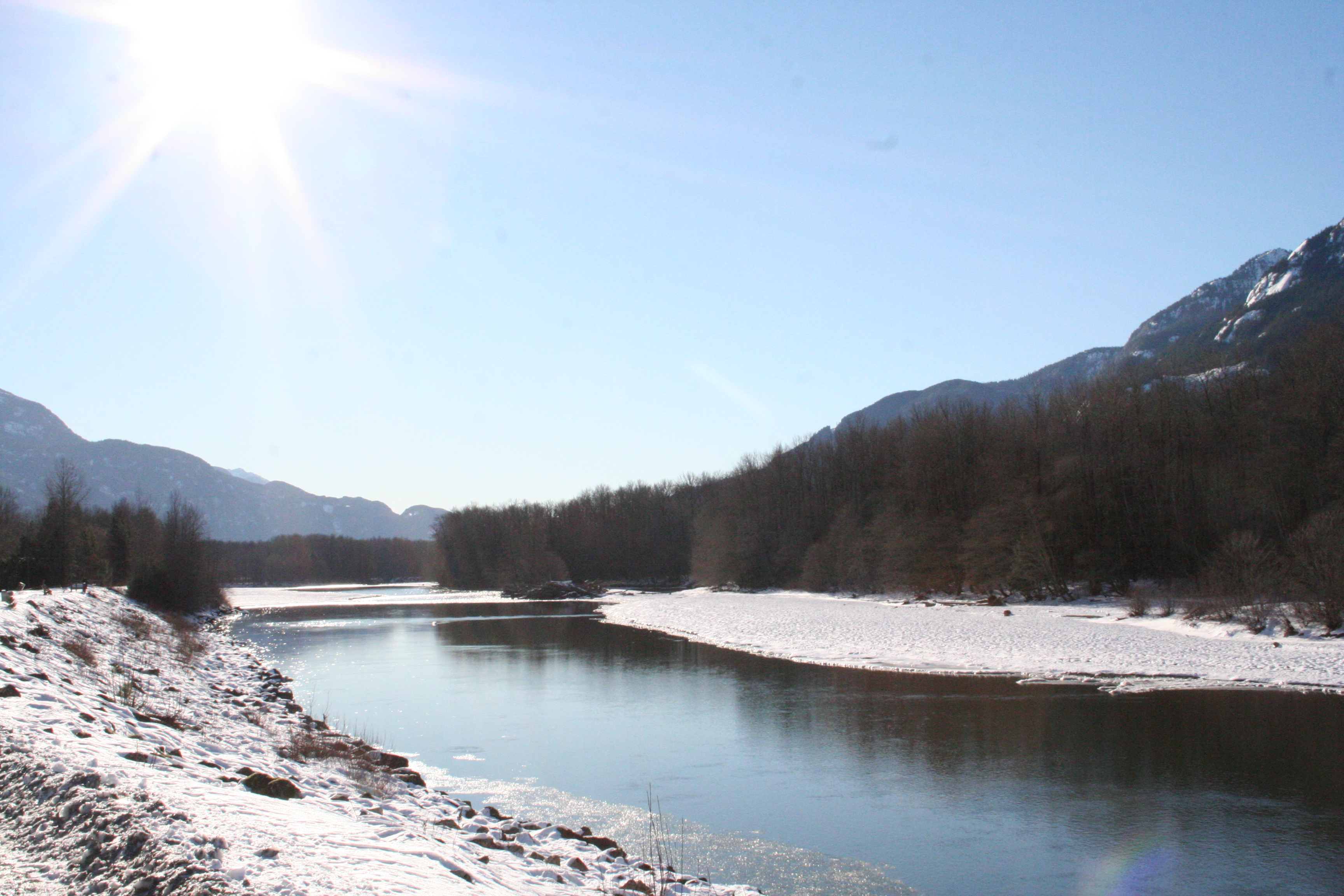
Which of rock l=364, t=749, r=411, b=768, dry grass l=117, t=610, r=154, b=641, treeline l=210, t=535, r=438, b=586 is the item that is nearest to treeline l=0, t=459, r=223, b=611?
dry grass l=117, t=610, r=154, b=641

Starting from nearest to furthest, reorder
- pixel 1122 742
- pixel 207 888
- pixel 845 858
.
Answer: pixel 207 888
pixel 845 858
pixel 1122 742

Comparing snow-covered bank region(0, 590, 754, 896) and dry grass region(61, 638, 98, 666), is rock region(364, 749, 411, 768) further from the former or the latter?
dry grass region(61, 638, 98, 666)

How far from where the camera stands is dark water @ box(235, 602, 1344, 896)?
1053 cm

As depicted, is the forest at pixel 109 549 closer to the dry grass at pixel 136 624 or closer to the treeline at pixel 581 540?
the dry grass at pixel 136 624

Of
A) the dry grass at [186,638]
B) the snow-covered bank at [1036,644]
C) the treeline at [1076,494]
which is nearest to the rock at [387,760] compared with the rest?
the dry grass at [186,638]

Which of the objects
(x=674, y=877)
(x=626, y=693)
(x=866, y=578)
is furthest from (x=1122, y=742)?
(x=866, y=578)

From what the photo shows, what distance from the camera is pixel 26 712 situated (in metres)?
11.2

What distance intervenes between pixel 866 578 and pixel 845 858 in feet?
183

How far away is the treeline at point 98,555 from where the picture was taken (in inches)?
1872

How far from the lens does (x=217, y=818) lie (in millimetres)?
7832

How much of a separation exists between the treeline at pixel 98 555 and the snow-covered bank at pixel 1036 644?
89.1ft

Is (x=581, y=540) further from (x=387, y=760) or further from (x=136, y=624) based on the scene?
(x=387, y=760)

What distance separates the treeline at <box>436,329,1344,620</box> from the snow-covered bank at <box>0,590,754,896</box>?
92.1ft

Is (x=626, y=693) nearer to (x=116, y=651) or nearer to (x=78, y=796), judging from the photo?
(x=116, y=651)
